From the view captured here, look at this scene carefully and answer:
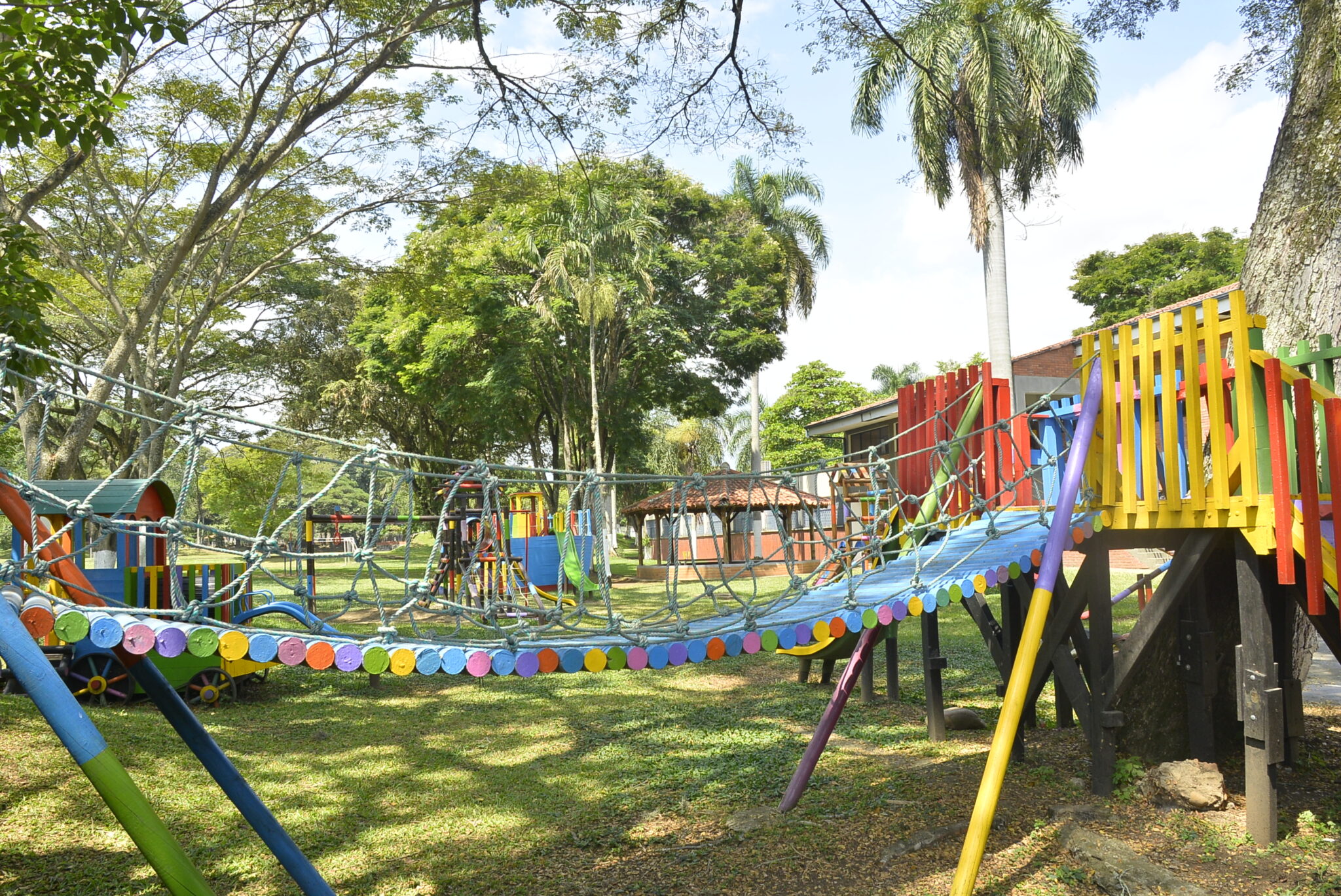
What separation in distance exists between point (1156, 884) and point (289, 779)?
4345mm

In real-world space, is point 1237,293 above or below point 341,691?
Result: above

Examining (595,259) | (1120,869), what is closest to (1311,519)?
(1120,869)

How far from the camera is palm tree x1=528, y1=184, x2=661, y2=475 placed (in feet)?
65.5

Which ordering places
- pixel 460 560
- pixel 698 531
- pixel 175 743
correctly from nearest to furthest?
pixel 175 743 → pixel 460 560 → pixel 698 531

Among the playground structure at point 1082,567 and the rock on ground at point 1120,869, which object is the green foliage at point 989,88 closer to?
the playground structure at point 1082,567

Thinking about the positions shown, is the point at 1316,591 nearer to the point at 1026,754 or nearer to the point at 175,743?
the point at 1026,754

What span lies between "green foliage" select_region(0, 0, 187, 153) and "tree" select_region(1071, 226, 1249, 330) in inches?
1058

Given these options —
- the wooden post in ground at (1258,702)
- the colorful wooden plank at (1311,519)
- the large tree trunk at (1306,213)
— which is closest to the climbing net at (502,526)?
the wooden post in ground at (1258,702)

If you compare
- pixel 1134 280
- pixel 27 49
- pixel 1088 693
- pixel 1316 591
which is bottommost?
pixel 1088 693

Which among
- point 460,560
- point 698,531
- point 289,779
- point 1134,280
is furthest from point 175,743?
point 1134,280

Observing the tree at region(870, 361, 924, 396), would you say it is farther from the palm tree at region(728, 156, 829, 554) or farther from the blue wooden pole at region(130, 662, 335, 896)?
the blue wooden pole at region(130, 662, 335, 896)

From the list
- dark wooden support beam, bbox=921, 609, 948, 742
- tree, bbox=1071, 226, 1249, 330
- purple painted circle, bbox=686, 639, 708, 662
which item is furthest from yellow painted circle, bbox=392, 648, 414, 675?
tree, bbox=1071, 226, 1249, 330

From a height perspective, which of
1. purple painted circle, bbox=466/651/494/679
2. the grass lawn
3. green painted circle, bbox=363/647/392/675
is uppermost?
green painted circle, bbox=363/647/392/675

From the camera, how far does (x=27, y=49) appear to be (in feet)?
14.7
